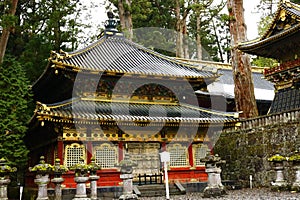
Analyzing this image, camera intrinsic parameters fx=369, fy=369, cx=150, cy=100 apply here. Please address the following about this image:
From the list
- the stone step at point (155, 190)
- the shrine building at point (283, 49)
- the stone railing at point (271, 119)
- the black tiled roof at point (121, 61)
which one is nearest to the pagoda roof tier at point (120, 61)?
the black tiled roof at point (121, 61)

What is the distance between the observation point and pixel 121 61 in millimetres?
18688

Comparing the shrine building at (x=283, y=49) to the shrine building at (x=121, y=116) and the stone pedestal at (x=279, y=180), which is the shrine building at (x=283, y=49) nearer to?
the shrine building at (x=121, y=116)

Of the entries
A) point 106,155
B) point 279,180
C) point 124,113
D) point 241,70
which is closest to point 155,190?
point 106,155

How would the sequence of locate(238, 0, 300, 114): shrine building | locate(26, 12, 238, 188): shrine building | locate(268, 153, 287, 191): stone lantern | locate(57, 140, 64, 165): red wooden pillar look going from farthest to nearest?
locate(238, 0, 300, 114): shrine building < locate(26, 12, 238, 188): shrine building < locate(57, 140, 64, 165): red wooden pillar < locate(268, 153, 287, 191): stone lantern

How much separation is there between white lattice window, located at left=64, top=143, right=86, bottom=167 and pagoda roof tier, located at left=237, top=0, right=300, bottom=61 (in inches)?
420

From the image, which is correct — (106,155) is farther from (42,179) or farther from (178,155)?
(42,179)

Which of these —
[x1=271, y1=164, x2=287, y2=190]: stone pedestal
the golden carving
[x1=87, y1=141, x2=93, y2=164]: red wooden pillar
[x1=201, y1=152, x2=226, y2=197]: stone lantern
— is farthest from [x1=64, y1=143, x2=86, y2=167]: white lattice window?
the golden carving

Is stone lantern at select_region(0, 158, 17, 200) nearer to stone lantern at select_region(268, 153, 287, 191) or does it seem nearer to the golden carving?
stone lantern at select_region(268, 153, 287, 191)

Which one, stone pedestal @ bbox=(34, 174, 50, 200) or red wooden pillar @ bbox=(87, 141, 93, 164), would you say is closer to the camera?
stone pedestal @ bbox=(34, 174, 50, 200)

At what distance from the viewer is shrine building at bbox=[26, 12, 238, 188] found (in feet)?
51.8

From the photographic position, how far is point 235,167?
20.3 metres

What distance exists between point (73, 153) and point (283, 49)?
1356cm

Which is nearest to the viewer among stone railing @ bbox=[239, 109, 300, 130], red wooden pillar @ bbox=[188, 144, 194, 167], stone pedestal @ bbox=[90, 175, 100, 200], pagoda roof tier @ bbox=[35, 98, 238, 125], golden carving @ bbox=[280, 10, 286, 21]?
stone pedestal @ bbox=[90, 175, 100, 200]

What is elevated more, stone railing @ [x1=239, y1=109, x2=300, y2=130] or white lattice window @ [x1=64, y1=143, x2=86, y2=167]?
stone railing @ [x1=239, y1=109, x2=300, y2=130]
